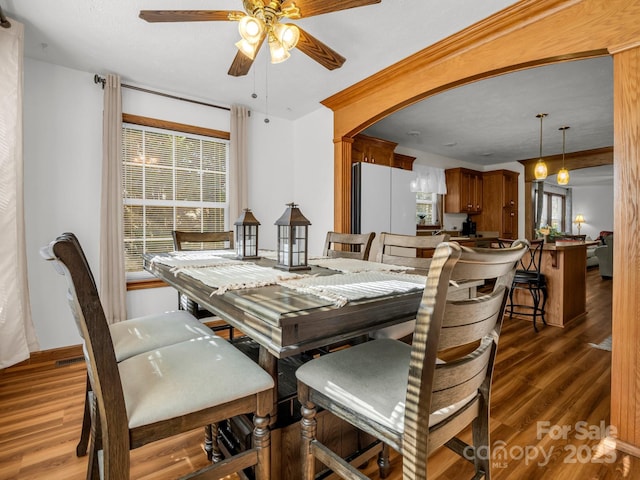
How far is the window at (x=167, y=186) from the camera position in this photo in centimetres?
329

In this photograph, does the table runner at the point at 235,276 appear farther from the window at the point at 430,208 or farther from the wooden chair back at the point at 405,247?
the window at the point at 430,208

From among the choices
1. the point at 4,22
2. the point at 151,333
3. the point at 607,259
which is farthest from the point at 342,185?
the point at 607,259

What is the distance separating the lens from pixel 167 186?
3.48m

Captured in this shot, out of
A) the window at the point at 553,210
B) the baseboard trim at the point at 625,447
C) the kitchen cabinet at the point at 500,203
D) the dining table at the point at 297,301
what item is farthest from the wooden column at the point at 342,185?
the window at the point at 553,210

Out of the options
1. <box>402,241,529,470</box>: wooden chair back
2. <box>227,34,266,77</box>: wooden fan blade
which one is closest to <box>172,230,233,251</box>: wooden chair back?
<box>227,34,266,77</box>: wooden fan blade

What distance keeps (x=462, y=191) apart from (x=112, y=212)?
5783mm

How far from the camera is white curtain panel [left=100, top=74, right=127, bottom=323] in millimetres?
2943

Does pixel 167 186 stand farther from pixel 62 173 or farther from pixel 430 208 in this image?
pixel 430 208

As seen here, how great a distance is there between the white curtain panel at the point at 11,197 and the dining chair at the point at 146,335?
1280 mm

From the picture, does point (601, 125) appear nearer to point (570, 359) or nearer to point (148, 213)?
point (570, 359)

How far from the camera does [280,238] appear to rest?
1.61m

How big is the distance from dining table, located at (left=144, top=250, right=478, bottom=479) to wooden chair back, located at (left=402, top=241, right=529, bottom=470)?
0.22 meters

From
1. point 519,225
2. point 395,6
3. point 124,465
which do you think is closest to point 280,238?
point 124,465

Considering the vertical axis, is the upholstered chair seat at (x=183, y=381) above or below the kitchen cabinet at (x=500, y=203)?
below
